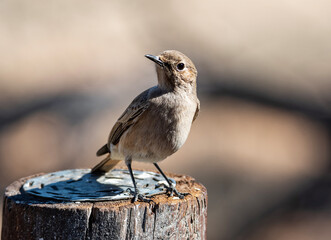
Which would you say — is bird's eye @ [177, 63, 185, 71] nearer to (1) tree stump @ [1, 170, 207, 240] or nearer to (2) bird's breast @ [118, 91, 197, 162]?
(2) bird's breast @ [118, 91, 197, 162]

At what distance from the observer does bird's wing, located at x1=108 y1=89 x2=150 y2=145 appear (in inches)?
169

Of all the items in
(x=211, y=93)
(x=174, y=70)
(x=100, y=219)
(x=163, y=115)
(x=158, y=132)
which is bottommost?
(x=100, y=219)

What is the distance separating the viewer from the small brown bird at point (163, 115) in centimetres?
420

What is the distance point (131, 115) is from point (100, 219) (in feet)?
3.84

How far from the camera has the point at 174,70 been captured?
4.28 meters

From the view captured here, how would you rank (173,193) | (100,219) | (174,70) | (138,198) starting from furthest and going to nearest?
1. (174,70)
2. (173,193)
3. (138,198)
4. (100,219)

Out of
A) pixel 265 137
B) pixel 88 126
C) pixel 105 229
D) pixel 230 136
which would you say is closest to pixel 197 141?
pixel 230 136

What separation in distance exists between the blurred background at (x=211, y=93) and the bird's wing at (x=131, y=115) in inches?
132

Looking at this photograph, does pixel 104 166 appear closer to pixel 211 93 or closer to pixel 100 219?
pixel 100 219

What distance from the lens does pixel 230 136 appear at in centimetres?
858

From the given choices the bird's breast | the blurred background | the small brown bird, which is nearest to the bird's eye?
the small brown bird

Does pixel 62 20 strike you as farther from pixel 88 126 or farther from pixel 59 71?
pixel 88 126

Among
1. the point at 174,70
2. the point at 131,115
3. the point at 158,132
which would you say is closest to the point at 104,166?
the point at 131,115

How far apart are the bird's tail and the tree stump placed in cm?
86
